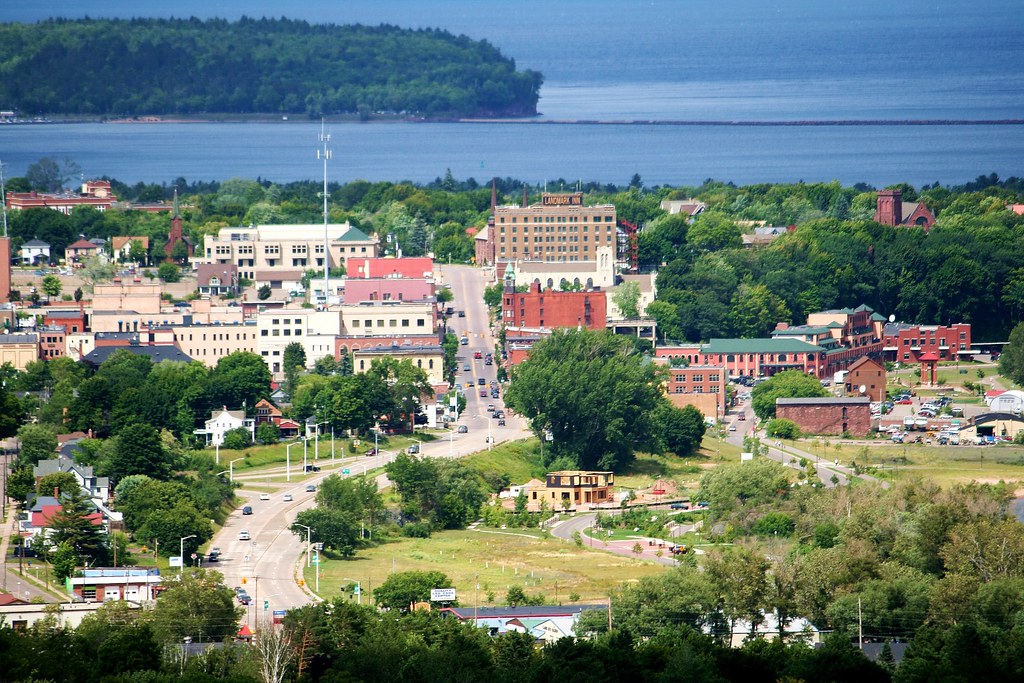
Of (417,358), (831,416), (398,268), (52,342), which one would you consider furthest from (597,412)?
(398,268)

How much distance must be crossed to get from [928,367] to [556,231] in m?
21.1

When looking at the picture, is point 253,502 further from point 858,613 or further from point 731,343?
point 731,343

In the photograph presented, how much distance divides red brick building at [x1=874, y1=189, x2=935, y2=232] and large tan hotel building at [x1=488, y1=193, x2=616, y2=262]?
713 inches

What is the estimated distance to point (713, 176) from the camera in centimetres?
17962

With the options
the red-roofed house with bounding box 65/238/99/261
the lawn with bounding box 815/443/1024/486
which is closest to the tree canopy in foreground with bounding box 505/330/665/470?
the lawn with bounding box 815/443/1024/486

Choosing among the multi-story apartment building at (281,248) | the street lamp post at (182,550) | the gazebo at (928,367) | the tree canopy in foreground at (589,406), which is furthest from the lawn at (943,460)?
the multi-story apartment building at (281,248)

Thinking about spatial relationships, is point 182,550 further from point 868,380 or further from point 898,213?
point 898,213

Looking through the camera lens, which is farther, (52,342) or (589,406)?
(52,342)

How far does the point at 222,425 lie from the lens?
68.9 meters

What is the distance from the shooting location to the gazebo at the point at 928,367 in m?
85.9

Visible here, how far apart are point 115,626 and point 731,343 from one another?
141 feet

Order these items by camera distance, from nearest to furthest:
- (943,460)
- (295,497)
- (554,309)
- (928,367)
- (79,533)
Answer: (79,533), (295,497), (943,460), (928,367), (554,309)

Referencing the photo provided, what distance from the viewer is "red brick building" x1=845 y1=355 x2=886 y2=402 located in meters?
82.2

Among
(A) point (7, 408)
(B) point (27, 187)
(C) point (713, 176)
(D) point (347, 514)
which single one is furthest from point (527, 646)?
(C) point (713, 176)
